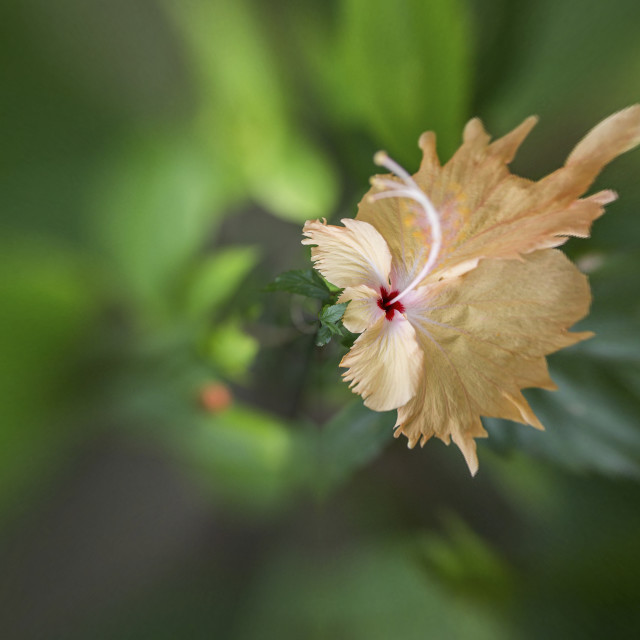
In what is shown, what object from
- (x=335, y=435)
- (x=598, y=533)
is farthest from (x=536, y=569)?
(x=335, y=435)

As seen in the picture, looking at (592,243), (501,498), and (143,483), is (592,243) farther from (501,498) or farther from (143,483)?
(143,483)

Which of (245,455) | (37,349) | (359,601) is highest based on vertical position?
(37,349)

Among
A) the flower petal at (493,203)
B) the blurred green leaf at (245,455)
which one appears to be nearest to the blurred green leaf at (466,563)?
the blurred green leaf at (245,455)

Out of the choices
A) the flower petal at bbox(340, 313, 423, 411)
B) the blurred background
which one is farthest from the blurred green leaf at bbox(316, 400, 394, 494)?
the flower petal at bbox(340, 313, 423, 411)

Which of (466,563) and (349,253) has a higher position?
(349,253)

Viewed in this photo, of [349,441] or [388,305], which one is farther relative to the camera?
[349,441]

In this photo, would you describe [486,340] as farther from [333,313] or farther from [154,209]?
[154,209]

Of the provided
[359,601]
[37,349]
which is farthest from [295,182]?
[359,601]

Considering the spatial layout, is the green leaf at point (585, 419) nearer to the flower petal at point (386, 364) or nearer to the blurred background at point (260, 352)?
the blurred background at point (260, 352)
